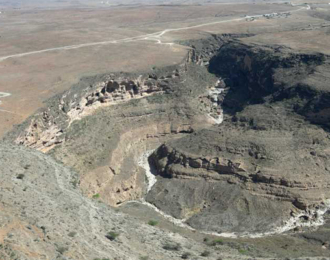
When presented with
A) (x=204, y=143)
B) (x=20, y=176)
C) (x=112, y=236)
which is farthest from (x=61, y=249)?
(x=204, y=143)

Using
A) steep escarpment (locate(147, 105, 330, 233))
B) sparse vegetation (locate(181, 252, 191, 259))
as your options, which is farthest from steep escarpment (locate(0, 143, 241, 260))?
steep escarpment (locate(147, 105, 330, 233))

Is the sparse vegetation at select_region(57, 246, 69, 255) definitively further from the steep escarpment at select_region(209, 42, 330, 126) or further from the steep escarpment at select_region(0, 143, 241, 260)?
the steep escarpment at select_region(209, 42, 330, 126)

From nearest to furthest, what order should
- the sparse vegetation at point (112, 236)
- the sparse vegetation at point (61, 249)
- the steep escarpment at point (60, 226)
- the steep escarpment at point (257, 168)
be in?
the sparse vegetation at point (61, 249), the steep escarpment at point (60, 226), the sparse vegetation at point (112, 236), the steep escarpment at point (257, 168)

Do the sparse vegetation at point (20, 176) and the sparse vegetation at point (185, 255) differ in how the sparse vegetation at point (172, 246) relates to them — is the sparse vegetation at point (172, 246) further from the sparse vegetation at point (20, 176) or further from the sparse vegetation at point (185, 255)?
the sparse vegetation at point (20, 176)


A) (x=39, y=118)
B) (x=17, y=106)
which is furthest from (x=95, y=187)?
(x=17, y=106)

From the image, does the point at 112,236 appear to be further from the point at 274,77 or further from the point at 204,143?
the point at 274,77

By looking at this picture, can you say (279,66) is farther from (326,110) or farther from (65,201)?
(65,201)

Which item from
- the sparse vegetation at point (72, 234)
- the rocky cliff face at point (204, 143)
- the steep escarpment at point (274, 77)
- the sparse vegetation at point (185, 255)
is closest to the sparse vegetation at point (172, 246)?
the sparse vegetation at point (185, 255)

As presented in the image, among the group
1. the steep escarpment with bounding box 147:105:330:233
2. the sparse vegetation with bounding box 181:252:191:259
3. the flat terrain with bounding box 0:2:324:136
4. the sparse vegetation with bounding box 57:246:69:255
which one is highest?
the flat terrain with bounding box 0:2:324:136

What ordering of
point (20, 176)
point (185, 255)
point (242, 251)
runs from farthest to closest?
1. point (20, 176)
2. point (242, 251)
3. point (185, 255)

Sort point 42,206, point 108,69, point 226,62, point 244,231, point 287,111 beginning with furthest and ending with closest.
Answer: point 226,62 → point 108,69 → point 287,111 → point 244,231 → point 42,206

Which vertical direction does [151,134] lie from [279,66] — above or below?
below
